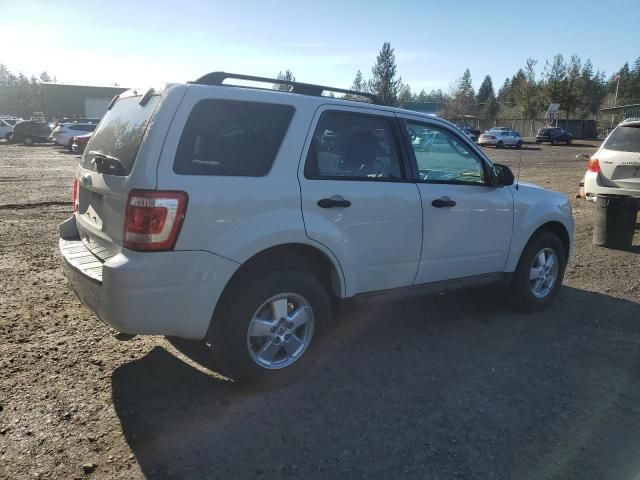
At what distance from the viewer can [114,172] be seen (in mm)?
3279

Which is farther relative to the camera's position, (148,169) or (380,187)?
(380,187)

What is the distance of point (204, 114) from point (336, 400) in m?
2.01

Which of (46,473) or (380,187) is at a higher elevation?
(380,187)

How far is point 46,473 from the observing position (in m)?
2.69

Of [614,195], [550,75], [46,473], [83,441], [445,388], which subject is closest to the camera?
[46,473]

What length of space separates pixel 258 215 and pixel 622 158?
7590 millimetres

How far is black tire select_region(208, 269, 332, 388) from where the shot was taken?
3.33 m

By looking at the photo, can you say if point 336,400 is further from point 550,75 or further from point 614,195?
point 550,75

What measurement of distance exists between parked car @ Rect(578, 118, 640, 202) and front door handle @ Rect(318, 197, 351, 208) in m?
6.60

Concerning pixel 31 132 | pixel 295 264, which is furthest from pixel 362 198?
pixel 31 132

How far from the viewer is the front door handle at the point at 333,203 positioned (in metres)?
3.59

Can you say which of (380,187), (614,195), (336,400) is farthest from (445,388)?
(614,195)

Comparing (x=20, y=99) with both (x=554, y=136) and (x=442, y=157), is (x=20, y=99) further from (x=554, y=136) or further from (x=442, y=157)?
(x=442, y=157)

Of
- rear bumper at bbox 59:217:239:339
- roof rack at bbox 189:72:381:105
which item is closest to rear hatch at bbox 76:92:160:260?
rear bumper at bbox 59:217:239:339
